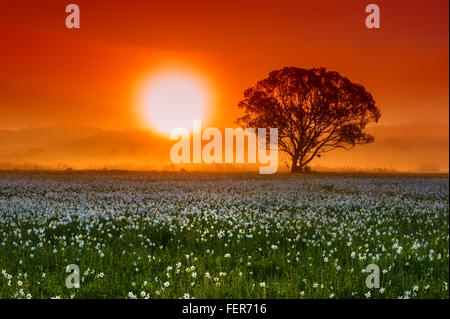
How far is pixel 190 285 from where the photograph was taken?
6.59 metres

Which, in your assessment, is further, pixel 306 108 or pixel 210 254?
pixel 306 108

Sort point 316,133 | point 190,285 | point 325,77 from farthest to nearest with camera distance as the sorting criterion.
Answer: point 316,133
point 325,77
point 190,285

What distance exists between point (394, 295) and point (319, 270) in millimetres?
1305

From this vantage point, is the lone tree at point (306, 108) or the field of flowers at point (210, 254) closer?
the field of flowers at point (210, 254)

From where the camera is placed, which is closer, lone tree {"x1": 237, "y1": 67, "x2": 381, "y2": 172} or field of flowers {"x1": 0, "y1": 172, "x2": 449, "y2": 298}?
field of flowers {"x1": 0, "y1": 172, "x2": 449, "y2": 298}

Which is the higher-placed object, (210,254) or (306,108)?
(306,108)

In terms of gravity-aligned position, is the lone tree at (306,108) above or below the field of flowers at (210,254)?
above

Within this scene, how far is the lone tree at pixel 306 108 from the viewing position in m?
18.5

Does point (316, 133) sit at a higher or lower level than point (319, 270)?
higher

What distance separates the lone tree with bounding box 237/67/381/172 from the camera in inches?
727

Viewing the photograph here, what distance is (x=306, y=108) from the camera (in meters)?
24.8

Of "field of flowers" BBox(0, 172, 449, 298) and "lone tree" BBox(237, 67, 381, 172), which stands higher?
"lone tree" BBox(237, 67, 381, 172)
